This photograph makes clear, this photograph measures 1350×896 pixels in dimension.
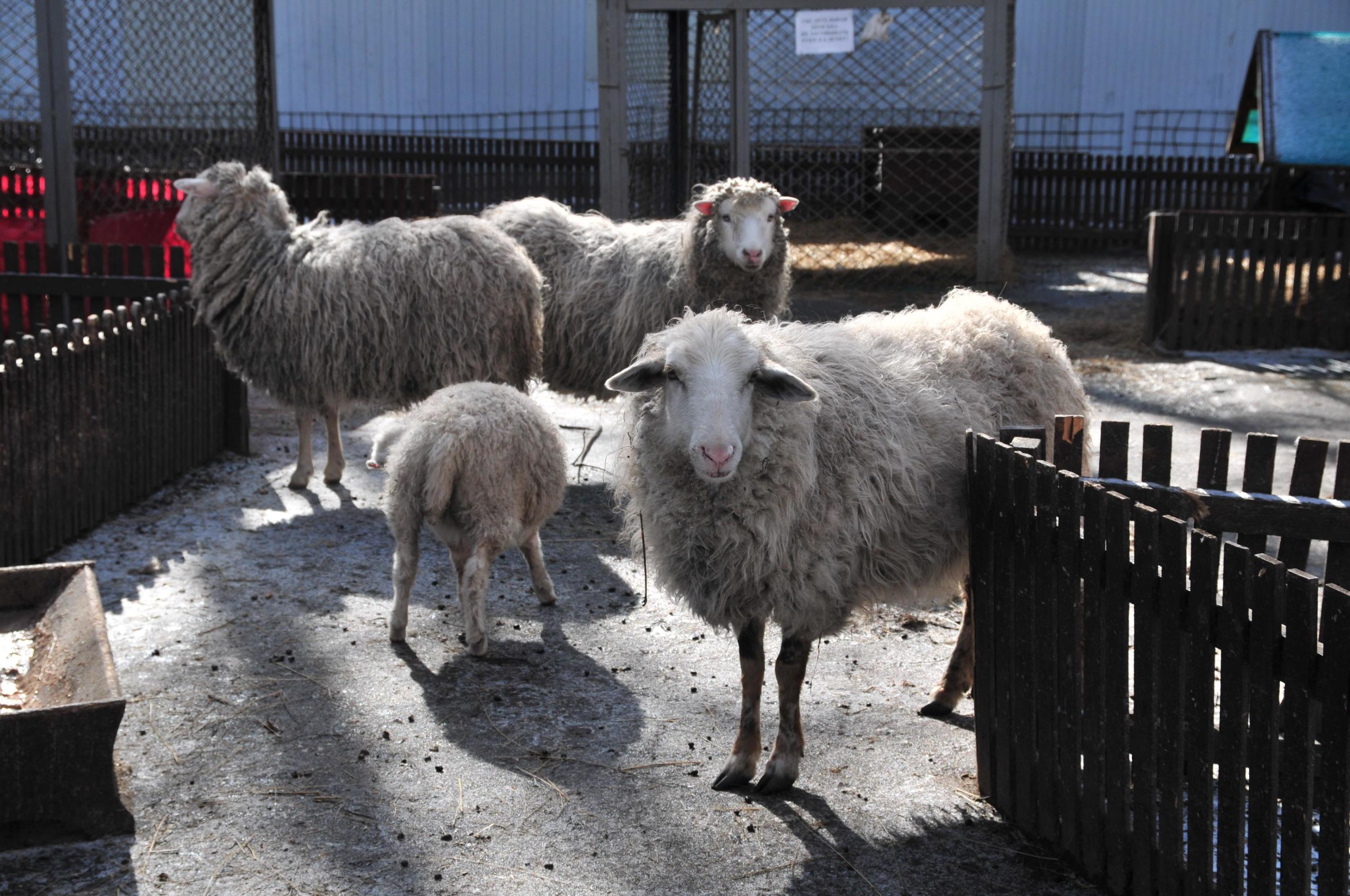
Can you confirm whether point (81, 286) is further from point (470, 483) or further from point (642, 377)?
point (642, 377)

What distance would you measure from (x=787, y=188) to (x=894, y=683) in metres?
12.7

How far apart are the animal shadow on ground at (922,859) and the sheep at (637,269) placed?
402 cm

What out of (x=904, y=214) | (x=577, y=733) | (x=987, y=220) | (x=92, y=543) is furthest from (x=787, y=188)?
(x=577, y=733)

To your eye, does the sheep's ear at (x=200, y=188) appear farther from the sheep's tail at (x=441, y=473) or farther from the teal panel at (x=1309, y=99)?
the teal panel at (x=1309, y=99)

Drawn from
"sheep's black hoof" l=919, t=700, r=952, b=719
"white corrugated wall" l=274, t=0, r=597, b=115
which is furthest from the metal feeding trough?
"white corrugated wall" l=274, t=0, r=597, b=115

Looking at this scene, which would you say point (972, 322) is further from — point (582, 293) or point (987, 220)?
point (987, 220)

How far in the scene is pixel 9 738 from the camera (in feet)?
11.1

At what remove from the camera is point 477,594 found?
197 inches

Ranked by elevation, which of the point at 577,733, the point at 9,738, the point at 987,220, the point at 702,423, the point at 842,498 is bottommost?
the point at 577,733

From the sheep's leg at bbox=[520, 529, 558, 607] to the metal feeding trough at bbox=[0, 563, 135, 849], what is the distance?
2007mm

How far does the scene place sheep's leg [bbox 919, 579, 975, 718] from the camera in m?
4.60

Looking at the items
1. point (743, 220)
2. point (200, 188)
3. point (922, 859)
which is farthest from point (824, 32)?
point (922, 859)

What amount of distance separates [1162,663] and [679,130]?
11.3m

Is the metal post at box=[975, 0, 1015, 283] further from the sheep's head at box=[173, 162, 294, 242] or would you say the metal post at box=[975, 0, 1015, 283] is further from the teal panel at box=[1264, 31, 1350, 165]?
the sheep's head at box=[173, 162, 294, 242]
